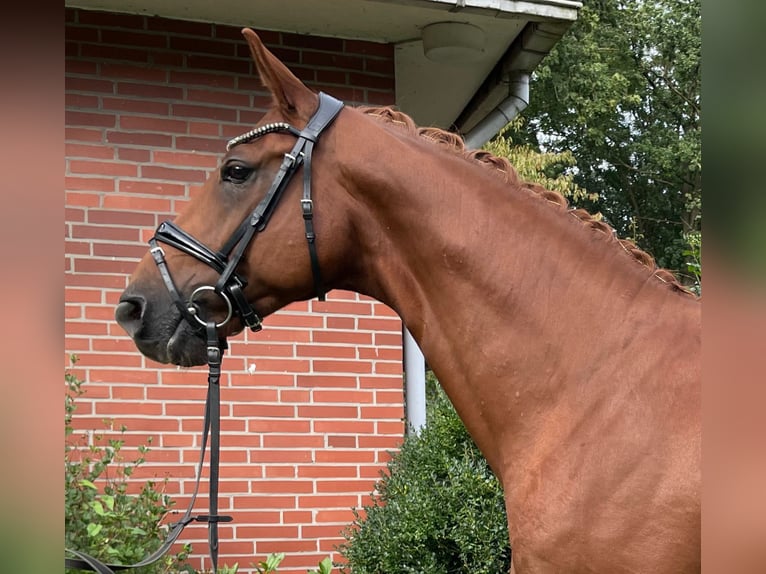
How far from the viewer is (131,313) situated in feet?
7.06

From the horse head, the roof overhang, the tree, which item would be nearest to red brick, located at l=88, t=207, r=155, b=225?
the roof overhang

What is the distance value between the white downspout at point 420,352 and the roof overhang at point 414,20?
70mm

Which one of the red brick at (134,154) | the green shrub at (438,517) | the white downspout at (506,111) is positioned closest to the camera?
the green shrub at (438,517)

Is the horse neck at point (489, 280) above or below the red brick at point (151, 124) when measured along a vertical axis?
below

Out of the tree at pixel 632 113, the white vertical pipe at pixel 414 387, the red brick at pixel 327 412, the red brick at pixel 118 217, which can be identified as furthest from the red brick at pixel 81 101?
the tree at pixel 632 113

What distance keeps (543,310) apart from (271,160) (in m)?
0.90

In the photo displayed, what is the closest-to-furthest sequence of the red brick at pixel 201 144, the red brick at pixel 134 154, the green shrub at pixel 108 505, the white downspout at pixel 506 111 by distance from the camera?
the green shrub at pixel 108 505 < the red brick at pixel 134 154 < the red brick at pixel 201 144 < the white downspout at pixel 506 111

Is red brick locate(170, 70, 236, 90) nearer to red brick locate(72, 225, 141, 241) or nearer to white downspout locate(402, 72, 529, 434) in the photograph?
red brick locate(72, 225, 141, 241)

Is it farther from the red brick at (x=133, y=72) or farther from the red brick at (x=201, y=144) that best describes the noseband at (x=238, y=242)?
the red brick at (x=133, y=72)

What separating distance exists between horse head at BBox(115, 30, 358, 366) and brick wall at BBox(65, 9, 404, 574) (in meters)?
1.85

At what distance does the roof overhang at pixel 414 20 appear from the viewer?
3.69 metres

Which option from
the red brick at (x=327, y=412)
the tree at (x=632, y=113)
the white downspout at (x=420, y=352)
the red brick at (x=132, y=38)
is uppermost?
the tree at (x=632, y=113)

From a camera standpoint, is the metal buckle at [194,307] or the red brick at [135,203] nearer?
the metal buckle at [194,307]

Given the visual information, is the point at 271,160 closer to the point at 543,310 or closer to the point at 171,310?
the point at 171,310
